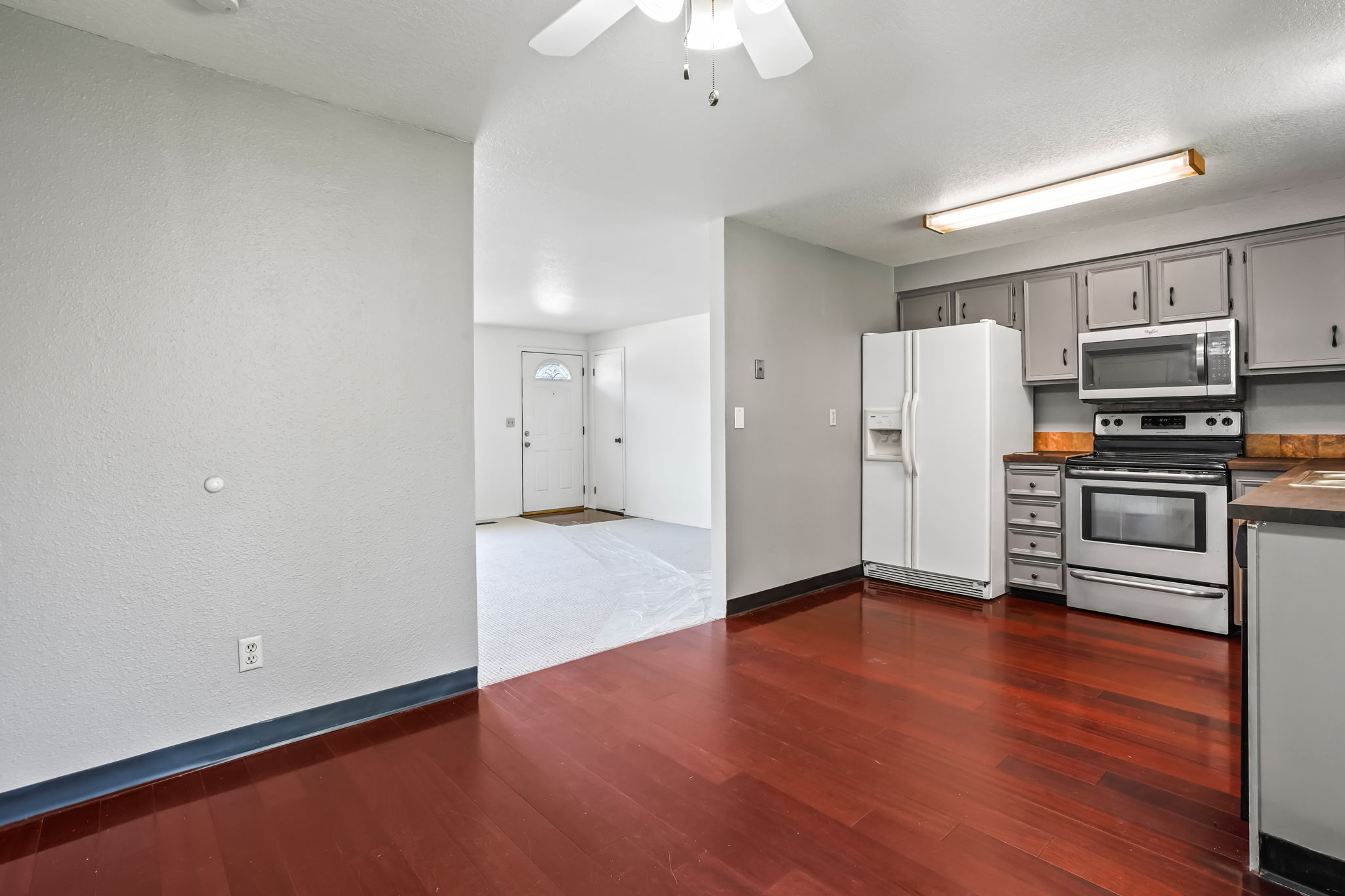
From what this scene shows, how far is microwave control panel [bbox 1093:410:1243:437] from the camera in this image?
12.0ft

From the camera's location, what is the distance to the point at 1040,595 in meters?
4.10

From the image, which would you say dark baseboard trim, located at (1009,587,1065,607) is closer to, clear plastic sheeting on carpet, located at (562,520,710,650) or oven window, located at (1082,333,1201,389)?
oven window, located at (1082,333,1201,389)

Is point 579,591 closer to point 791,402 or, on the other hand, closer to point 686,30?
point 791,402

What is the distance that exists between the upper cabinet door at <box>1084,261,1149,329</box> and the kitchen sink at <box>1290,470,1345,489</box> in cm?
140

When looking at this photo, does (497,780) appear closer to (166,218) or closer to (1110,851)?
(1110,851)

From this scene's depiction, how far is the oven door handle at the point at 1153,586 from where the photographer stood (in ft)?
11.1

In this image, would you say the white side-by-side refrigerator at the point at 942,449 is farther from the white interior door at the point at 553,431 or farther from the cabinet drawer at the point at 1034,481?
the white interior door at the point at 553,431

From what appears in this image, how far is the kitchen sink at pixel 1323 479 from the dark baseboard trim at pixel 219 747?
3.04 meters

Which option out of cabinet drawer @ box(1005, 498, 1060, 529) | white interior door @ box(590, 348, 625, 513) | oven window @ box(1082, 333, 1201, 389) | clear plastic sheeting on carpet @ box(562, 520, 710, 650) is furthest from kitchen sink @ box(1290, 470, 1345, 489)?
white interior door @ box(590, 348, 625, 513)

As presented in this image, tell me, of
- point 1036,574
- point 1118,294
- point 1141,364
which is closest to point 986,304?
point 1118,294

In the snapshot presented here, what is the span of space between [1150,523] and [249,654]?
425 cm

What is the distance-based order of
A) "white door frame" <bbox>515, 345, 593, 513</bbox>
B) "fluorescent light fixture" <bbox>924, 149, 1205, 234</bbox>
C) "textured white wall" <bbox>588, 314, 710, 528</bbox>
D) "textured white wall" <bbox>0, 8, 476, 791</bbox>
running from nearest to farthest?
"textured white wall" <bbox>0, 8, 476, 791</bbox> < "fluorescent light fixture" <bbox>924, 149, 1205, 234</bbox> < "textured white wall" <bbox>588, 314, 710, 528</bbox> < "white door frame" <bbox>515, 345, 593, 513</bbox>

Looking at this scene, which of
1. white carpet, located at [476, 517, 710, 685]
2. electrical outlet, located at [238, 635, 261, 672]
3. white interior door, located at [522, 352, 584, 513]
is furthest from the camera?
white interior door, located at [522, 352, 584, 513]

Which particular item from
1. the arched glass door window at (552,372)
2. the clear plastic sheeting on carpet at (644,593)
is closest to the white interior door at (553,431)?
the arched glass door window at (552,372)
